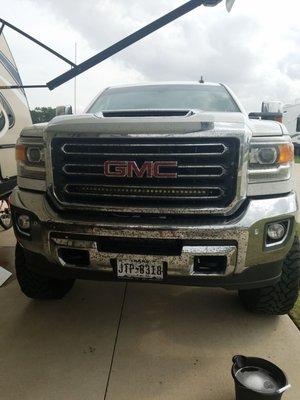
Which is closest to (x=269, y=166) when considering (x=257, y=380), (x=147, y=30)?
(x=257, y=380)

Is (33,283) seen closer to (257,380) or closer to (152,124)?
(152,124)

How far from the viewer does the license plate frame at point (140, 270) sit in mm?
2660

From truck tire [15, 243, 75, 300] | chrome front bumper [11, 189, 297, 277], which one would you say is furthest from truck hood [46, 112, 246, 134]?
truck tire [15, 243, 75, 300]

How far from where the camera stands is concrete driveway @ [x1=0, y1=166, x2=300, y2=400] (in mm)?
2486

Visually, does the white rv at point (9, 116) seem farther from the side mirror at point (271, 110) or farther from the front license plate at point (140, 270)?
the side mirror at point (271, 110)

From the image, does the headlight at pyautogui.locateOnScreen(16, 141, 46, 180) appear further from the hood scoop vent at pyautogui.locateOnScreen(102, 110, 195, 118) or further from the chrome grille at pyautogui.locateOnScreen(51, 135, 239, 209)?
the hood scoop vent at pyautogui.locateOnScreen(102, 110, 195, 118)

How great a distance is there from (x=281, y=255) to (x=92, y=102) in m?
2.54

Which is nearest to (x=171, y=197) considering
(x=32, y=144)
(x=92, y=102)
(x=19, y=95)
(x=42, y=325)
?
(x=32, y=144)

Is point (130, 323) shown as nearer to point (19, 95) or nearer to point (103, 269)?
point (103, 269)

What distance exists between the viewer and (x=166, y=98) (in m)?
4.11

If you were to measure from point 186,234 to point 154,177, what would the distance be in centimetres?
39

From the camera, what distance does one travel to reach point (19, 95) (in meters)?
5.75

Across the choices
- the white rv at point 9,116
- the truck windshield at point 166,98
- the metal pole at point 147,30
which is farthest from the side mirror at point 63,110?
the white rv at point 9,116

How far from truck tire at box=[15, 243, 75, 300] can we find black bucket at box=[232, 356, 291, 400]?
170 cm
